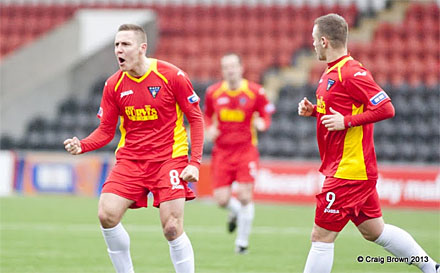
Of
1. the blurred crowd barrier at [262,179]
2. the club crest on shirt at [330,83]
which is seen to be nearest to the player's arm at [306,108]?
the club crest on shirt at [330,83]

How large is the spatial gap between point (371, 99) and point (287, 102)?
51.3 ft

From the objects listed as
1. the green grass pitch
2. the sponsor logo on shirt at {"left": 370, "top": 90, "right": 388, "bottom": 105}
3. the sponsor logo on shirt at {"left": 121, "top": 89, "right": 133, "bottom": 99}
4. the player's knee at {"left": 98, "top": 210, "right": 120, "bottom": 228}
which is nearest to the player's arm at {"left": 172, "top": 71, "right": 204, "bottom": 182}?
the sponsor logo on shirt at {"left": 121, "top": 89, "right": 133, "bottom": 99}

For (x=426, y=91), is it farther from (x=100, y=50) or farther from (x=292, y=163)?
(x=100, y=50)

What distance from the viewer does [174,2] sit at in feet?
93.4

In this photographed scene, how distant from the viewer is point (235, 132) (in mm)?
11234

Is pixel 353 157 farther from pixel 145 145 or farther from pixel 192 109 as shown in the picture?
pixel 145 145

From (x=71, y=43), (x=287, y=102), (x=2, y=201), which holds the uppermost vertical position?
(x=71, y=43)

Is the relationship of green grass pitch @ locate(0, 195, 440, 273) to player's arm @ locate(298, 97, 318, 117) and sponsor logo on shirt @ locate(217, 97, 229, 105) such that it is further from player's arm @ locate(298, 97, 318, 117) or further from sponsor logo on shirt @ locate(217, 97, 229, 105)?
player's arm @ locate(298, 97, 318, 117)

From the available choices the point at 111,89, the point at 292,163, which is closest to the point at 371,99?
the point at 111,89

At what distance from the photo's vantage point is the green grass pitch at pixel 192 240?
884 cm

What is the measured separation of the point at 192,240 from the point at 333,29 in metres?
5.62

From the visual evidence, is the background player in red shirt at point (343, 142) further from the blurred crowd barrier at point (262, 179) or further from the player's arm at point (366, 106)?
the blurred crowd barrier at point (262, 179)

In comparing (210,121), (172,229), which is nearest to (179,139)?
(172,229)

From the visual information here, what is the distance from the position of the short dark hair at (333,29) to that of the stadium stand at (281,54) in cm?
1354
